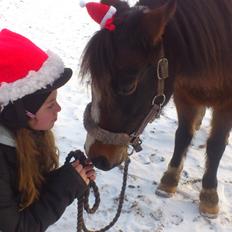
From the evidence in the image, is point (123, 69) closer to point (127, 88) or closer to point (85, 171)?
point (127, 88)

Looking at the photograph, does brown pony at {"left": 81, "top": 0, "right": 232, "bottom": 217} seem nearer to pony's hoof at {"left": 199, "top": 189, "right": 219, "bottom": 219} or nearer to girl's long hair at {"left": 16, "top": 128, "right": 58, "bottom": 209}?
girl's long hair at {"left": 16, "top": 128, "right": 58, "bottom": 209}

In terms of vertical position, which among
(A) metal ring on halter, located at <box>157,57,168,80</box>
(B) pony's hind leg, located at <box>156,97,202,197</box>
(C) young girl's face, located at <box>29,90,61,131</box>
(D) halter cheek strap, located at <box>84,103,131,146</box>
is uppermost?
(A) metal ring on halter, located at <box>157,57,168,80</box>

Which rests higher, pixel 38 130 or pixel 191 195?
pixel 38 130

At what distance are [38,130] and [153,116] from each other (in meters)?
0.65

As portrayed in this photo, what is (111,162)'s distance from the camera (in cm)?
209

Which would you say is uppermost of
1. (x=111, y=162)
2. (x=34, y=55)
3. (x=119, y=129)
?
(x=34, y=55)

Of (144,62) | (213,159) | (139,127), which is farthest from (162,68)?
(213,159)

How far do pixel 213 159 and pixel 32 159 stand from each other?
1576 millimetres

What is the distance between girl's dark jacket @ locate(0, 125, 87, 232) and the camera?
158 centimetres

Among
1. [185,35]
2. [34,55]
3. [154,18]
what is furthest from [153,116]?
[34,55]

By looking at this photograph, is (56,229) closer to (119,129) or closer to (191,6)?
(119,129)

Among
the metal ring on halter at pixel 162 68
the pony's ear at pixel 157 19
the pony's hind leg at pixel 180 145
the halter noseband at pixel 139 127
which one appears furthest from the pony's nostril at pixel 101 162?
the pony's hind leg at pixel 180 145

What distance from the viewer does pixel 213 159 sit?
9.32 ft

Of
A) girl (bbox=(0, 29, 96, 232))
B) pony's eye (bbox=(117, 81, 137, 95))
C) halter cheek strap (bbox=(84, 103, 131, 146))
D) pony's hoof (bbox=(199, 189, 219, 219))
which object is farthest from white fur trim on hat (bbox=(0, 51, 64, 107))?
pony's hoof (bbox=(199, 189, 219, 219))
